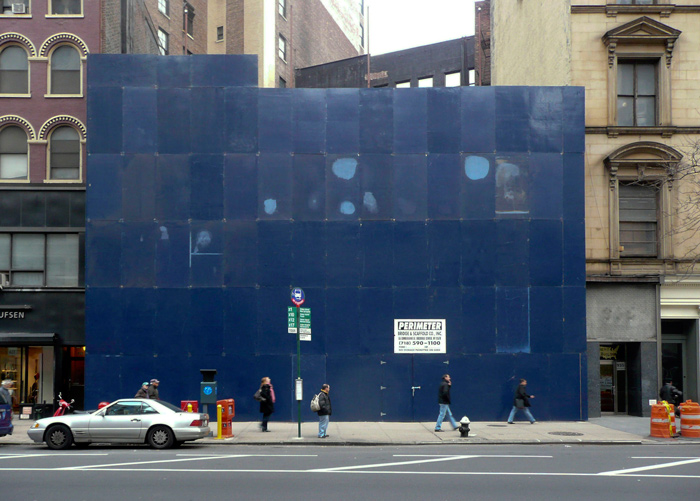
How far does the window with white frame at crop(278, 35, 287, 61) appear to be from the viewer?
51.9 m

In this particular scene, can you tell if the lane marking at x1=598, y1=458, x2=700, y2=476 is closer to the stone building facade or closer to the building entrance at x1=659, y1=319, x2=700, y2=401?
the stone building facade

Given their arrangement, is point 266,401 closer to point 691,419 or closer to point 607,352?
point 691,419

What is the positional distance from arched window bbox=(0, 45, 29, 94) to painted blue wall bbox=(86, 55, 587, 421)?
482cm

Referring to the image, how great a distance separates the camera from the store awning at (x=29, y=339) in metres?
25.7

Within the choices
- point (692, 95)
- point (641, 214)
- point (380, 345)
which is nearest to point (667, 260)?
point (641, 214)

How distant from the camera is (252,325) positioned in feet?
79.5

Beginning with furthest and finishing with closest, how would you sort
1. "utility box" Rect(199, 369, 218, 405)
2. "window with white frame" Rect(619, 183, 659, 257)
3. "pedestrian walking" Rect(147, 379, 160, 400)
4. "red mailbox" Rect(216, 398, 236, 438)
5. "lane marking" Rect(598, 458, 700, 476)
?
"window with white frame" Rect(619, 183, 659, 257) < "pedestrian walking" Rect(147, 379, 160, 400) < "utility box" Rect(199, 369, 218, 405) < "red mailbox" Rect(216, 398, 236, 438) < "lane marking" Rect(598, 458, 700, 476)

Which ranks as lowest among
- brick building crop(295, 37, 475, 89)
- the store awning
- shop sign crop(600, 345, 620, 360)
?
shop sign crop(600, 345, 620, 360)

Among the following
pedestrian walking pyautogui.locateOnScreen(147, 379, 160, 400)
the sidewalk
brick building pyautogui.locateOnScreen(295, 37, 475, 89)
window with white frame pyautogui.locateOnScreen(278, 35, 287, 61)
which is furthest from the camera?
window with white frame pyautogui.locateOnScreen(278, 35, 287, 61)

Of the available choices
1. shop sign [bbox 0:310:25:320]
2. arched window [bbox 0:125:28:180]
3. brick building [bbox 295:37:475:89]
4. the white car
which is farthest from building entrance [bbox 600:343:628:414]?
brick building [bbox 295:37:475:89]

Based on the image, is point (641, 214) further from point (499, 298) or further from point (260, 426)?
point (260, 426)

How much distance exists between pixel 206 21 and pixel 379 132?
3138 centimetres

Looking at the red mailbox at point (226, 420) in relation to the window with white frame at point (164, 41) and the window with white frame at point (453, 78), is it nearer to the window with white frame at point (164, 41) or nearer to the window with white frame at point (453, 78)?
the window with white frame at point (164, 41)

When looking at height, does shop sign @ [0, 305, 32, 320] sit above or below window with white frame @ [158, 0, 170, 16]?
below
